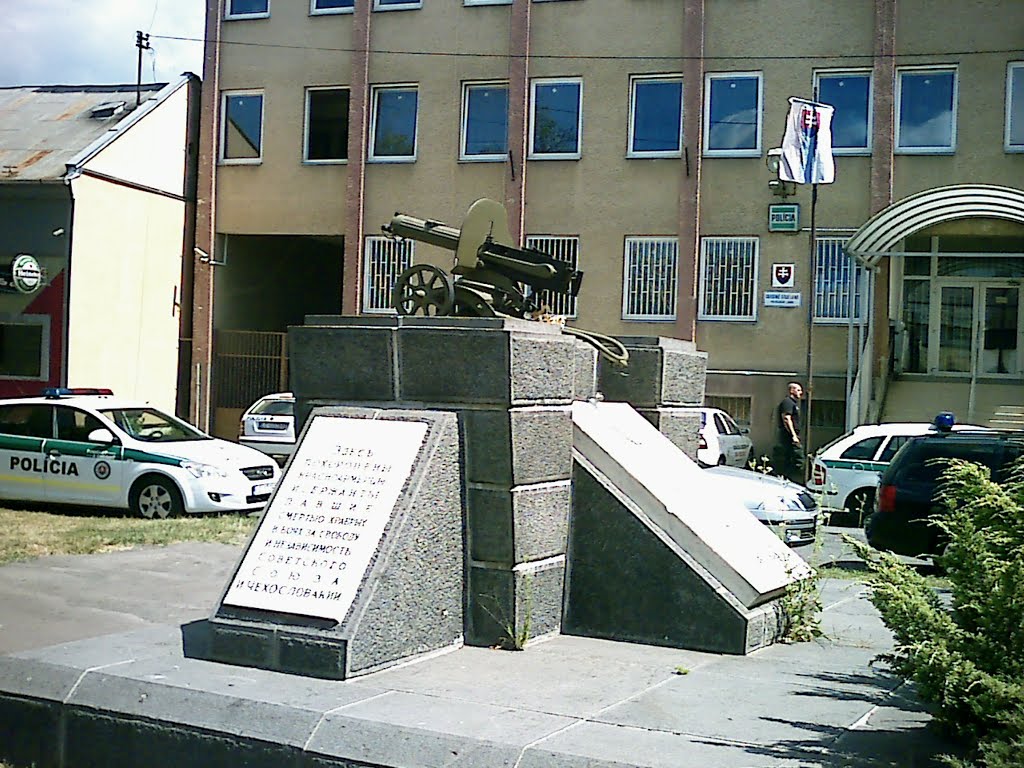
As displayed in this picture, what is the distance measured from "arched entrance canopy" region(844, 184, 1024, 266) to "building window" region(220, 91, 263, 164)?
44.9 ft

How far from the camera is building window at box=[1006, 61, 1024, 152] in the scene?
25.0 metres

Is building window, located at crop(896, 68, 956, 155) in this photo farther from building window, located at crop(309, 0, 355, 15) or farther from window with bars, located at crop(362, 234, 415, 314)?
building window, located at crop(309, 0, 355, 15)

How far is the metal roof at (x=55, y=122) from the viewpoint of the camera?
89.5 ft

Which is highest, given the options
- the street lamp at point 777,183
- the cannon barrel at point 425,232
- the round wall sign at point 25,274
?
the street lamp at point 777,183


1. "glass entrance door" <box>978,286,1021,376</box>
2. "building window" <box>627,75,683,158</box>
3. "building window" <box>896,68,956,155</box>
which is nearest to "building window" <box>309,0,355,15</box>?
"building window" <box>627,75,683,158</box>

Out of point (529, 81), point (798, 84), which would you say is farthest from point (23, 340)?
point (798, 84)

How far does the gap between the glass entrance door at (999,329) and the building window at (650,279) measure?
6.02 meters

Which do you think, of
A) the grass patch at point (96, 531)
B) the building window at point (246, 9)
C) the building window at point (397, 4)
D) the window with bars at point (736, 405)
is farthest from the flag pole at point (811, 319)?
the building window at point (246, 9)

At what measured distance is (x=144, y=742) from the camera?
5.56 meters

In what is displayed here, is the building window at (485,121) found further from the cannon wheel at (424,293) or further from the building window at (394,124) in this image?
the cannon wheel at (424,293)

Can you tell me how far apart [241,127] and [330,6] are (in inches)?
132

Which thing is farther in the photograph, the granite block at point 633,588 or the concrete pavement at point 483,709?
the granite block at point 633,588

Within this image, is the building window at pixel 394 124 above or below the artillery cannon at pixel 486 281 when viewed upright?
above

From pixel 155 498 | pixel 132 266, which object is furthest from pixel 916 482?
pixel 132 266
